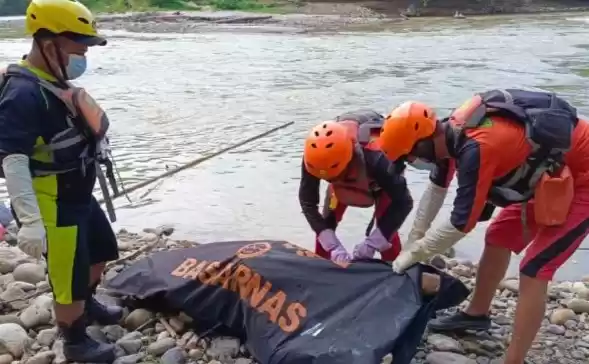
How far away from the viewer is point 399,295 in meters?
4.00

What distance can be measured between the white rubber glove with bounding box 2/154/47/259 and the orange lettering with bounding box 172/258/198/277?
1071mm

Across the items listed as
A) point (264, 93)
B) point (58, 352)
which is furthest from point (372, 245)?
point (264, 93)

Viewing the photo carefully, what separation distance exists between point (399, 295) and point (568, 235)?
0.89m

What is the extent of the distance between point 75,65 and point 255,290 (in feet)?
4.98

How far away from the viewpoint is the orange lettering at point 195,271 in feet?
14.7

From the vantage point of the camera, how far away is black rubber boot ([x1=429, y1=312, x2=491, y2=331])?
14.8 feet

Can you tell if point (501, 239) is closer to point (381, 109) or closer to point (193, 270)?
point (193, 270)

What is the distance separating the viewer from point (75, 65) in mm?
3842

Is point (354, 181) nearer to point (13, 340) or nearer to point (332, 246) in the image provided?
point (332, 246)

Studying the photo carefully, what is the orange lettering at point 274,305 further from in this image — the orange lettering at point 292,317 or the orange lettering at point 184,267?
the orange lettering at point 184,267

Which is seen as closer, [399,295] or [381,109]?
[399,295]

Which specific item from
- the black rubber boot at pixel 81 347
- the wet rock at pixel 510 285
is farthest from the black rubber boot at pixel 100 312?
the wet rock at pixel 510 285

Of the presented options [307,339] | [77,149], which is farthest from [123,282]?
[307,339]

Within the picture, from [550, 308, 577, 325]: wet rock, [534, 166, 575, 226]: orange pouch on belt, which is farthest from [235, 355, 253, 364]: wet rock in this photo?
[550, 308, 577, 325]: wet rock
